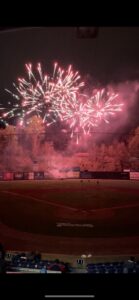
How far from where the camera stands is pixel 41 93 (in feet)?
18.1

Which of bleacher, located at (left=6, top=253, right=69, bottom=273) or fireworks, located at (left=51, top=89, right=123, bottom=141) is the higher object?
fireworks, located at (left=51, top=89, right=123, bottom=141)

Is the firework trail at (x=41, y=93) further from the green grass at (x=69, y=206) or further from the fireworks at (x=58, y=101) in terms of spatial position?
the green grass at (x=69, y=206)

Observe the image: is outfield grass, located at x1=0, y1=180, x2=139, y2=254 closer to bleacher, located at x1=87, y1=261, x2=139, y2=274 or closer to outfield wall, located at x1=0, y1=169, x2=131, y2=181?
outfield wall, located at x1=0, y1=169, x2=131, y2=181

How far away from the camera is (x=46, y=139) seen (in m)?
5.94

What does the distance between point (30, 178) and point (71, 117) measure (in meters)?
1.24

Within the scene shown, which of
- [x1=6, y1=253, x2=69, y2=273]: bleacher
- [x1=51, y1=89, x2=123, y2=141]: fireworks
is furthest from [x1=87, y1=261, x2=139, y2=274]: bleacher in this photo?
[x1=51, y1=89, x2=123, y2=141]: fireworks

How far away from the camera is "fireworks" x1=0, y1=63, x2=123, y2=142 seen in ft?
17.1

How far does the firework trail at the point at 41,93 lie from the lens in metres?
5.16

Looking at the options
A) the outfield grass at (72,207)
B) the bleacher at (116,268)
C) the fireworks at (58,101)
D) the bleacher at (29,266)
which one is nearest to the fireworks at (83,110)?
the fireworks at (58,101)

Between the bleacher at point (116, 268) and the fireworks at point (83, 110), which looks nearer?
the bleacher at point (116, 268)

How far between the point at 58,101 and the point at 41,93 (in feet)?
0.93
